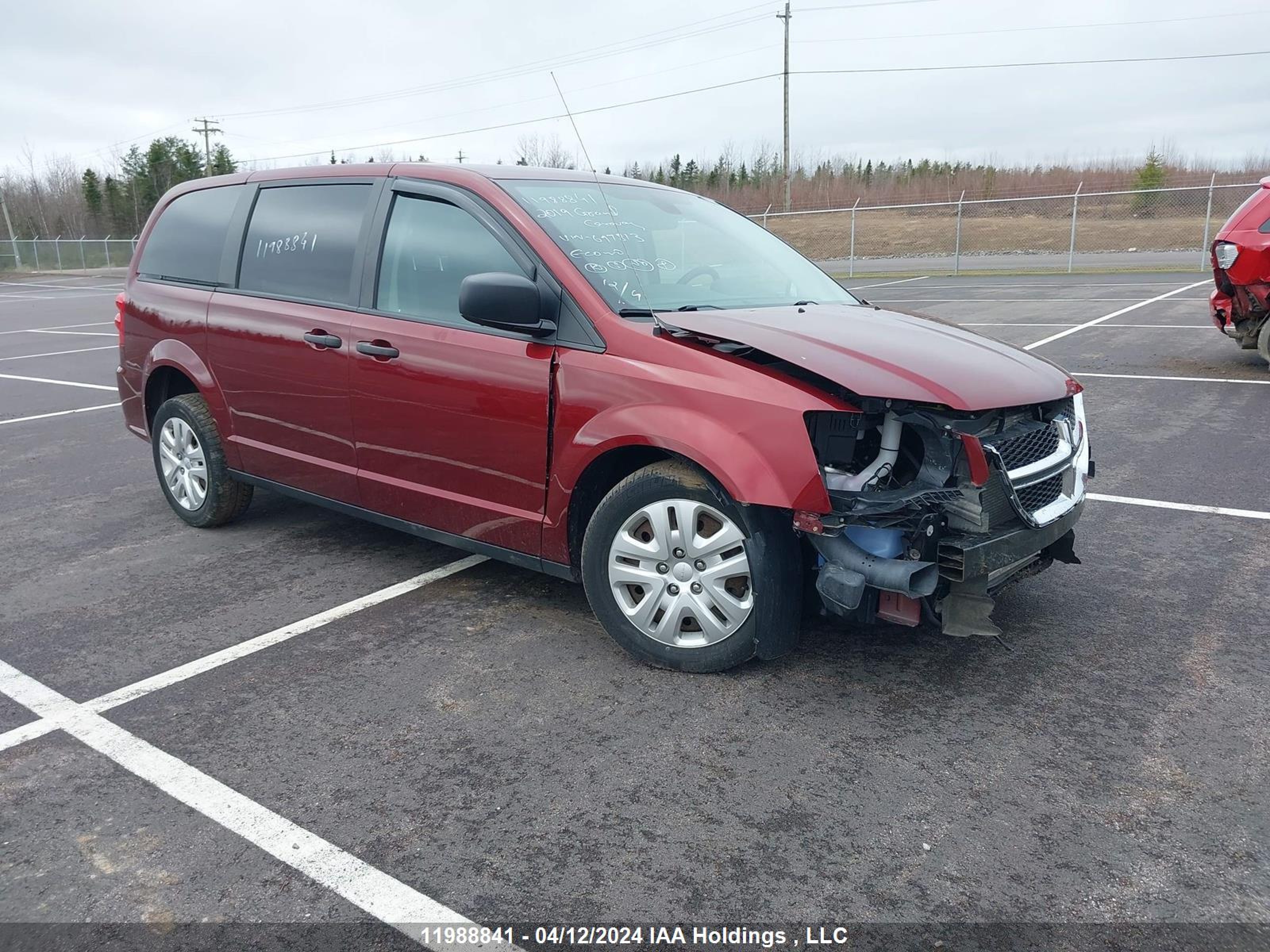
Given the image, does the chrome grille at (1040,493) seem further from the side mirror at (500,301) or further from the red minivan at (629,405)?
the side mirror at (500,301)

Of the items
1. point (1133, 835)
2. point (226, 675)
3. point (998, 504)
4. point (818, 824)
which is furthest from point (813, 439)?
point (226, 675)

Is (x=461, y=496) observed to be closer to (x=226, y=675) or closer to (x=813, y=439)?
(x=226, y=675)

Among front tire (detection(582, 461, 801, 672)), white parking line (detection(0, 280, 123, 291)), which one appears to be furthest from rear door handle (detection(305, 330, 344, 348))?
white parking line (detection(0, 280, 123, 291))

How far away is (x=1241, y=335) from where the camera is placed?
961 cm

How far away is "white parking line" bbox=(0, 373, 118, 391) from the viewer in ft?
35.2

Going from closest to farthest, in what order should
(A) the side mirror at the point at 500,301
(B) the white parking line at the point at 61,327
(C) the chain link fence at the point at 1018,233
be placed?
(A) the side mirror at the point at 500,301 → (B) the white parking line at the point at 61,327 → (C) the chain link fence at the point at 1018,233

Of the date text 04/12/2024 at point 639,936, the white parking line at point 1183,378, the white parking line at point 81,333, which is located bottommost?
the date text 04/12/2024 at point 639,936

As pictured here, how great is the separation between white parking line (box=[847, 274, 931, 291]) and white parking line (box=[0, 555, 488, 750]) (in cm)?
2047

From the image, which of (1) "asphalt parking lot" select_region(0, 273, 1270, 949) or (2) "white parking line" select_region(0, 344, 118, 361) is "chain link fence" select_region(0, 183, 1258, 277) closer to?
(2) "white parking line" select_region(0, 344, 118, 361)

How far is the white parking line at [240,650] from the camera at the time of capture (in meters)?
3.28

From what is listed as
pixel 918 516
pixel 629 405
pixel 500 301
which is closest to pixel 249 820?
pixel 629 405

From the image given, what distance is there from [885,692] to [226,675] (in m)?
2.41

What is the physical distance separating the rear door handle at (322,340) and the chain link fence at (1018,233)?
1052 inches

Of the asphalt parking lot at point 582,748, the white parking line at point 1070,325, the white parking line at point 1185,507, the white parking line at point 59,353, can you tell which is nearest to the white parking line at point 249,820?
the asphalt parking lot at point 582,748
